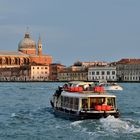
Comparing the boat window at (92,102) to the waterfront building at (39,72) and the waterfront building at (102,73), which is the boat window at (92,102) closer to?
the waterfront building at (102,73)

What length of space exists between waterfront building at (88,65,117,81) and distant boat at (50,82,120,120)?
88.8 metres

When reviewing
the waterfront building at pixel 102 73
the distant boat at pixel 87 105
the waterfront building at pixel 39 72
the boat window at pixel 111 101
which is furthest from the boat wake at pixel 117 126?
the waterfront building at pixel 39 72

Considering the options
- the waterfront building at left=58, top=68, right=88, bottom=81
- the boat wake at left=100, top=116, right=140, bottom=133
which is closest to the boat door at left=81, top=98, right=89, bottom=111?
the boat wake at left=100, top=116, right=140, bottom=133

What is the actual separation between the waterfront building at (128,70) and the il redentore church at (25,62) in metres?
14.3

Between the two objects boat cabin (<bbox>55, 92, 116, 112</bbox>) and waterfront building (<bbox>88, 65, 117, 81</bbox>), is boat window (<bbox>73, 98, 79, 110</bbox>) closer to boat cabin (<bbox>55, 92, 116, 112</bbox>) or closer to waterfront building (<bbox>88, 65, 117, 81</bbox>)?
boat cabin (<bbox>55, 92, 116, 112</bbox>)

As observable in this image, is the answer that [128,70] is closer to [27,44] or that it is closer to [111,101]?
[27,44]

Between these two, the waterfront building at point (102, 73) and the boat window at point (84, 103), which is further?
the waterfront building at point (102, 73)

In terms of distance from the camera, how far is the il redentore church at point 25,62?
382 ft

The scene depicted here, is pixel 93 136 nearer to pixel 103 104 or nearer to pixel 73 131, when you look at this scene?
pixel 73 131

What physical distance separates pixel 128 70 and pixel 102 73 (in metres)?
4.90

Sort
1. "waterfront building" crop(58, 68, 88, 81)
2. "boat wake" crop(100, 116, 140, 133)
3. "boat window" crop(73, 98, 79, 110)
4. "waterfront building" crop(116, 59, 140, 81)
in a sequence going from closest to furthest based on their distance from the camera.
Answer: "boat wake" crop(100, 116, 140, 133)
"boat window" crop(73, 98, 79, 110)
"waterfront building" crop(116, 59, 140, 81)
"waterfront building" crop(58, 68, 88, 81)

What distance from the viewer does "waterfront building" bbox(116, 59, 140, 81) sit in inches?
4338

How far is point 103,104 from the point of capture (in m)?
20.5

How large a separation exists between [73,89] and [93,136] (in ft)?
21.0
